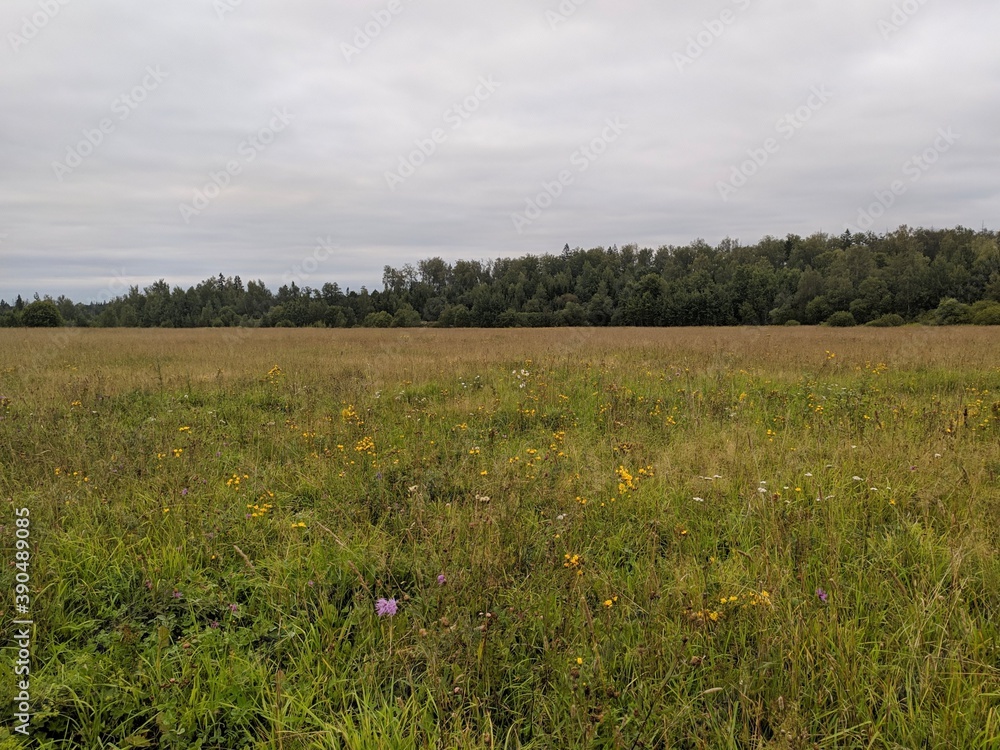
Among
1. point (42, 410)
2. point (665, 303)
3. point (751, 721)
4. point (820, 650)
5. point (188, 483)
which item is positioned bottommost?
point (751, 721)

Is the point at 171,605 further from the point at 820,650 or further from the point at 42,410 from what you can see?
the point at 42,410

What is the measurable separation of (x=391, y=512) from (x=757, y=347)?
13341 mm

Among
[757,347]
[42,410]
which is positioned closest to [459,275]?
[757,347]

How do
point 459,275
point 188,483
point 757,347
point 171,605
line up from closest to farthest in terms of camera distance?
point 171,605
point 188,483
point 757,347
point 459,275

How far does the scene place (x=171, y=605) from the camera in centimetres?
256

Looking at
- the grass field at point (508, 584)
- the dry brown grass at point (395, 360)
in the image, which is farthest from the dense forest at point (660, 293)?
the grass field at point (508, 584)

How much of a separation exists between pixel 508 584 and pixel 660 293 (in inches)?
2435

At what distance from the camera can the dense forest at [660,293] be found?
50812 millimetres

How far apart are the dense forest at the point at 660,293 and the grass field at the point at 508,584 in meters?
43.0

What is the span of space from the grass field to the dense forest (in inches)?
1693

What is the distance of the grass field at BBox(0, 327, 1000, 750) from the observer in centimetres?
192

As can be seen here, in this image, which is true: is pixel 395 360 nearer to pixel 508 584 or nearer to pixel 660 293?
pixel 508 584

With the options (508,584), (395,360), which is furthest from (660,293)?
(508,584)

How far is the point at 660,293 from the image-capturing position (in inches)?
2370
